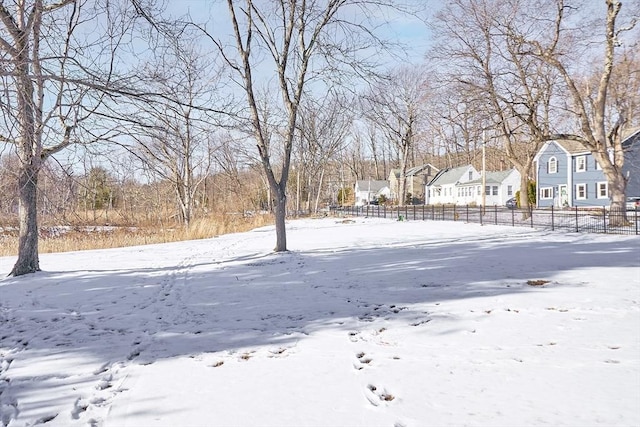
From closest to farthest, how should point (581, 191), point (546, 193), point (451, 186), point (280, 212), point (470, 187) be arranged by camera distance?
1. point (280, 212)
2. point (581, 191)
3. point (546, 193)
4. point (470, 187)
5. point (451, 186)

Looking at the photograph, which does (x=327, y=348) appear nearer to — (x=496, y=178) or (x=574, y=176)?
(x=574, y=176)

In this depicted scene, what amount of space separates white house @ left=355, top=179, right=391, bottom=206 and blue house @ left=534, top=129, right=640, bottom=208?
40.3 m

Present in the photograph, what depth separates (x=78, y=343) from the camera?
15.5 ft

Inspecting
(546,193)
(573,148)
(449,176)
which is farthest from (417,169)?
(573,148)

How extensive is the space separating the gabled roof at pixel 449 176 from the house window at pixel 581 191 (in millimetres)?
21464

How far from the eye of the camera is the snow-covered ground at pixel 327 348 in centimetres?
310

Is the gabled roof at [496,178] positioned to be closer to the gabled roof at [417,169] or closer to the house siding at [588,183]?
the gabled roof at [417,169]

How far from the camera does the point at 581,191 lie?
37281mm

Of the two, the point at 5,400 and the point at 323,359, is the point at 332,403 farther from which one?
the point at 5,400

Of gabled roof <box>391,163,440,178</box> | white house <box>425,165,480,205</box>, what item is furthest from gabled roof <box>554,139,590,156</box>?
gabled roof <box>391,163,440,178</box>

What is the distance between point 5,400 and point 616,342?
5.28 meters

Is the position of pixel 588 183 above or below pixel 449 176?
below

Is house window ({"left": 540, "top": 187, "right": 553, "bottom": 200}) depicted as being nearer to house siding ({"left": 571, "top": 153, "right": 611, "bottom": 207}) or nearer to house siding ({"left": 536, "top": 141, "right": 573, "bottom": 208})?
house siding ({"left": 536, "top": 141, "right": 573, "bottom": 208})

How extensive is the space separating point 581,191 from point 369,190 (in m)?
45.9
